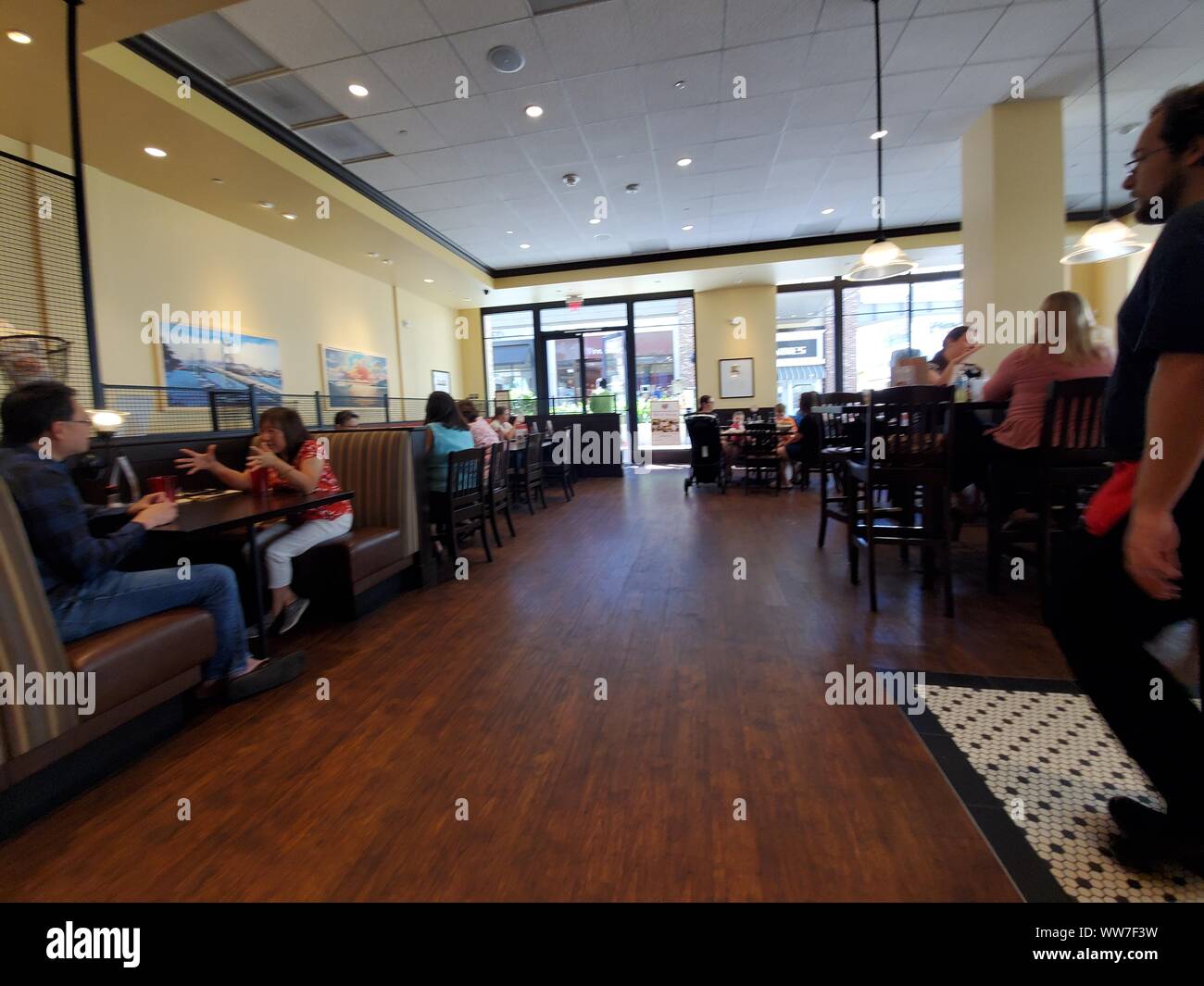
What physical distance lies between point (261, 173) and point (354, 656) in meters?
4.91

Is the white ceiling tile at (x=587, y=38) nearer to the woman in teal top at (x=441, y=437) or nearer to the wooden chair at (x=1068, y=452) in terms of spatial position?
the woman in teal top at (x=441, y=437)

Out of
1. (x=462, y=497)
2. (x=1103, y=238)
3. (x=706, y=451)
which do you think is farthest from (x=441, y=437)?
(x=1103, y=238)

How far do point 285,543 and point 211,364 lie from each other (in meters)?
4.24

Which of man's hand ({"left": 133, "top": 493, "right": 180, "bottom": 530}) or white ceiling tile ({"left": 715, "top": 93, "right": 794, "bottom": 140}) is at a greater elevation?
white ceiling tile ({"left": 715, "top": 93, "right": 794, "bottom": 140})

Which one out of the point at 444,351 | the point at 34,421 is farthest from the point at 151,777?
the point at 444,351

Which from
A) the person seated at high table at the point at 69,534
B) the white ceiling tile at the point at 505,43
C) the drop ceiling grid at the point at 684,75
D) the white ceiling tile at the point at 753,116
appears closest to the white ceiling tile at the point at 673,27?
the drop ceiling grid at the point at 684,75

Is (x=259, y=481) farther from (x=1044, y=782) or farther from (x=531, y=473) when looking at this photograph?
(x=531, y=473)

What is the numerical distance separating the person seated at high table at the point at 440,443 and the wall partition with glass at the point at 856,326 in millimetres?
7209

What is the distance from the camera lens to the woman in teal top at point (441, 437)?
4016mm

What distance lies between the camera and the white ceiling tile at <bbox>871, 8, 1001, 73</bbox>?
3.98m

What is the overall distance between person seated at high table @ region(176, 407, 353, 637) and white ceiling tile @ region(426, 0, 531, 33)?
118 inches

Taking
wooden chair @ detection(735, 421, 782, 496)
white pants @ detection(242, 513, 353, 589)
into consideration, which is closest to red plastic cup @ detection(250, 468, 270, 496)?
white pants @ detection(242, 513, 353, 589)

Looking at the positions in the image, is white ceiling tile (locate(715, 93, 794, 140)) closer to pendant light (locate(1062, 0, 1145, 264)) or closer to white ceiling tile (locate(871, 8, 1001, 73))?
white ceiling tile (locate(871, 8, 1001, 73))

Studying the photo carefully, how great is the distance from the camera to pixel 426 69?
4.30m
